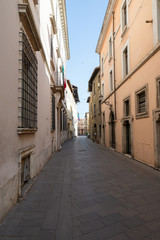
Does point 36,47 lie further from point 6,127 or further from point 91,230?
point 91,230

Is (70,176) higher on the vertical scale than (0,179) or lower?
lower

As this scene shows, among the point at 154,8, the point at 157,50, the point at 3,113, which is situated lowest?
the point at 3,113

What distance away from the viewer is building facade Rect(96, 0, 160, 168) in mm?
6500

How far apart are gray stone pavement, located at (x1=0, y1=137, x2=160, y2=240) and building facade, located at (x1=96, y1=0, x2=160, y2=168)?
279 cm

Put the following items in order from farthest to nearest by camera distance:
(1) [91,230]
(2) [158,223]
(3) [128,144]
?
(3) [128,144], (2) [158,223], (1) [91,230]

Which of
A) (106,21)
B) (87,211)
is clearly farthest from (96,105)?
(87,211)

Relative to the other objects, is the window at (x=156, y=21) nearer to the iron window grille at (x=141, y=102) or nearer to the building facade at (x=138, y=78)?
the building facade at (x=138, y=78)

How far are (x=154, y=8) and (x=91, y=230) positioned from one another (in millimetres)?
8122

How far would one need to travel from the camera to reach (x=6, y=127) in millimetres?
2855

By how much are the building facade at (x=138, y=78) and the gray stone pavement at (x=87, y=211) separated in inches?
110

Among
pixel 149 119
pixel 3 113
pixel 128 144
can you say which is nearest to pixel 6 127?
pixel 3 113

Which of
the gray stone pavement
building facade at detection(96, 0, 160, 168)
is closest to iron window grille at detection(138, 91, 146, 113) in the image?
building facade at detection(96, 0, 160, 168)

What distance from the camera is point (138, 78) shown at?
322 inches

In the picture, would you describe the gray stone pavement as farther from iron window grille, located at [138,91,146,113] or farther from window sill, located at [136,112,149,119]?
iron window grille, located at [138,91,146,113]
